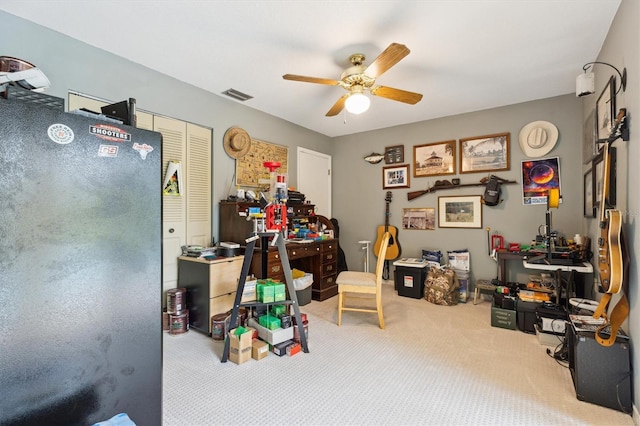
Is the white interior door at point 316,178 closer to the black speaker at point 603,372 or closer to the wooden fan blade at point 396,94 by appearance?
the wooden fan blade at point 396,94

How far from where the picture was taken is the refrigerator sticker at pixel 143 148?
47.5 inches

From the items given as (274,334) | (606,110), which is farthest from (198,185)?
(606,110)

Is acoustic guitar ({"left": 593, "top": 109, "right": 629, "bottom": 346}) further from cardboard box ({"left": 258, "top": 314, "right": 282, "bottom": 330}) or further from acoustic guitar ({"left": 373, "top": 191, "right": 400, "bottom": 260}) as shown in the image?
acoustic guitar ({"left": 373, "top": 191, "right": 400, "bottom": 260})

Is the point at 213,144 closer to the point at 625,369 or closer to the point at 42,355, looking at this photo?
the point at 42,355

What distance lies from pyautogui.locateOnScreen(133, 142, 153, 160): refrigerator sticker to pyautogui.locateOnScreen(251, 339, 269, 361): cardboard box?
1781mm

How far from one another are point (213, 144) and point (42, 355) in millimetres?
2873

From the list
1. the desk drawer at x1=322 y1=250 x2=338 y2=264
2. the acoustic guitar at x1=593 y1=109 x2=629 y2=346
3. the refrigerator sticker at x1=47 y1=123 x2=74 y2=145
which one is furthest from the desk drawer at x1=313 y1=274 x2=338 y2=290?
the refrigerator sticker at x1=47 y1=123 x2=74 y2=145

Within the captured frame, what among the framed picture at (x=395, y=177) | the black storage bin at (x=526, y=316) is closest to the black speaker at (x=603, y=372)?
the black storage bin at (x=526, y=316)

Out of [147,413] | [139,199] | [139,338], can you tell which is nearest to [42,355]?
[139,338]

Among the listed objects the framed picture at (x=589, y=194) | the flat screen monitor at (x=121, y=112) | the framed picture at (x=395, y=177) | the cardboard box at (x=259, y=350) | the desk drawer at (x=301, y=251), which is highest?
the framed picture at (x=395, y=177)

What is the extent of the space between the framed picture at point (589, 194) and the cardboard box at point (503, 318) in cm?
126

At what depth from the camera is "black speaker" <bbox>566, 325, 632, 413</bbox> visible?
1722 mm

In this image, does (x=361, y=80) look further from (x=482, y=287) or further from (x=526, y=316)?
(x=482, y=287)

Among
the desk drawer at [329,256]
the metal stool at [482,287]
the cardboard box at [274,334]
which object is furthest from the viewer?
the desk drawer at [329,256]
